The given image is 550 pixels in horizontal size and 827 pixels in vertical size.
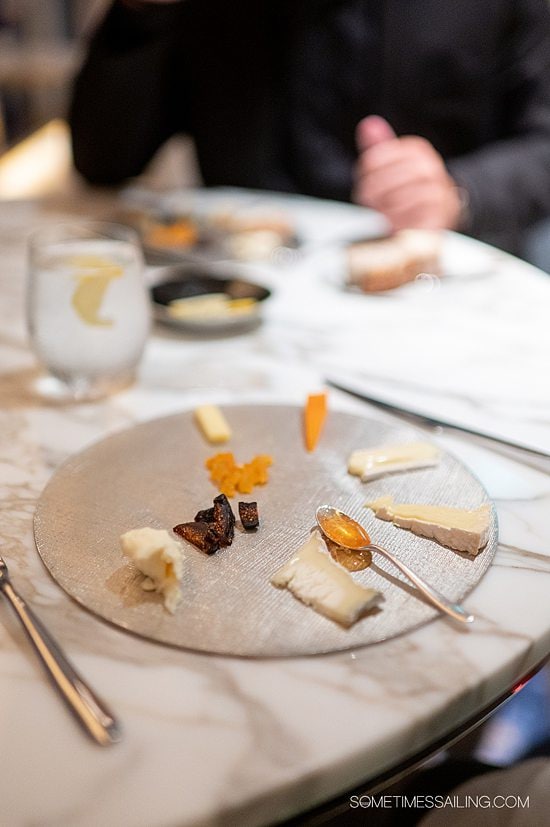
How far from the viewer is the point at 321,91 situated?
2070 millimetres

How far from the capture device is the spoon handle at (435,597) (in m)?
0.47

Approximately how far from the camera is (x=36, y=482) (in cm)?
66

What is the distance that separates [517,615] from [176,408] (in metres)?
0.44

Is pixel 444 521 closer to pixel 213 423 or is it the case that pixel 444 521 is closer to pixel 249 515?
pixel 249 515

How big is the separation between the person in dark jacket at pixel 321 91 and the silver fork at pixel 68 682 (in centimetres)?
146

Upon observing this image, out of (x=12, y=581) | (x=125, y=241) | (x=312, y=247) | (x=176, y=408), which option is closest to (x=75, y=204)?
(x=312, y=247)

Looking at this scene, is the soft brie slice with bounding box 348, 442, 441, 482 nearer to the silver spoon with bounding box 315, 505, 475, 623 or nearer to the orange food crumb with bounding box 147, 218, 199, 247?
the silver spoon with bounding box 315, 505, 475, 623

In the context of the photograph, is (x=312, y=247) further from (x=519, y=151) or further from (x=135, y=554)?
(x=135, y=554)

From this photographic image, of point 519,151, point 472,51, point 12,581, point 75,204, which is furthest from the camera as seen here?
point 472,51

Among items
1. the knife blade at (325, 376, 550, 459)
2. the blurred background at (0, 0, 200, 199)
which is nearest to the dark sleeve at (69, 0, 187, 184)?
the knife blade at (325, 376, 550, 459)

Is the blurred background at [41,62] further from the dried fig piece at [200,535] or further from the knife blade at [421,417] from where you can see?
the dried fig piece at [200,535]

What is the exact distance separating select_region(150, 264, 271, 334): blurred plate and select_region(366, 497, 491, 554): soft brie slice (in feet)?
1.59

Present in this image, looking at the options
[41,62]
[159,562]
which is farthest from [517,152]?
[41,62]

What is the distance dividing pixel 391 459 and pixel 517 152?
1371mm
